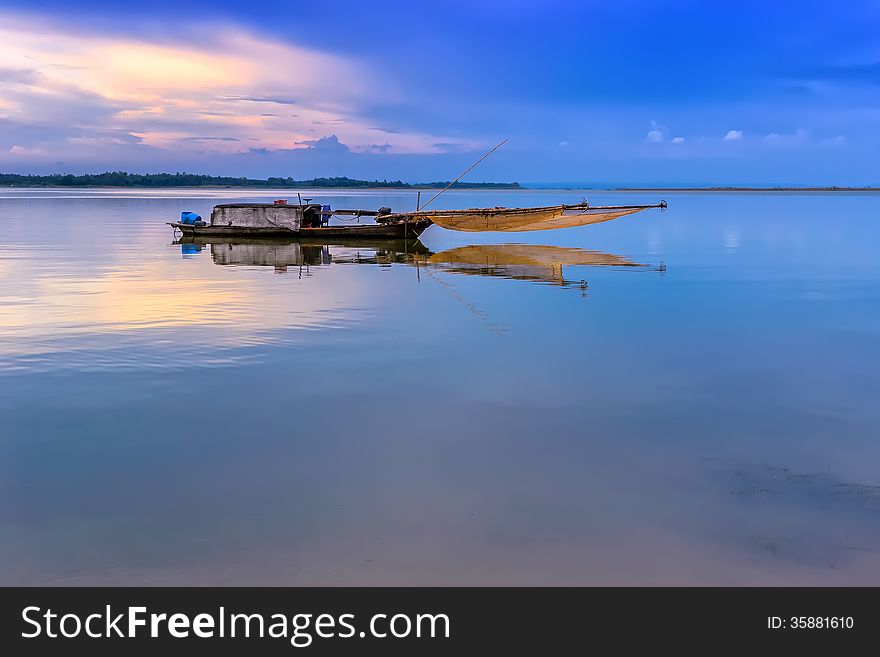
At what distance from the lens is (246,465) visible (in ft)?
25.0

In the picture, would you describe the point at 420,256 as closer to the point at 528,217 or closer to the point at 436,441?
the point at 528,217

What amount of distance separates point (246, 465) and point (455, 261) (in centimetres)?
2587

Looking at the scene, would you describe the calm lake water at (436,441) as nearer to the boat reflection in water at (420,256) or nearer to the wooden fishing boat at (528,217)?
the boat reflection in water at (420,256)

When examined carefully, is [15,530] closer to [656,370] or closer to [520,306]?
[656,370]

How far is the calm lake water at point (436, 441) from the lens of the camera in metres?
5.84

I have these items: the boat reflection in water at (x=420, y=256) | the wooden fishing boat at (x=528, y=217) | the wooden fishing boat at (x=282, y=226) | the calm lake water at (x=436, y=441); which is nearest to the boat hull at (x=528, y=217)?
the wooden fishing boat at (x=528, y=217)

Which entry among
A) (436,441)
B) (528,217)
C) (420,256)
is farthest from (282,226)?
(436,441)

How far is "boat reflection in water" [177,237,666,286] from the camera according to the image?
28.9 meters

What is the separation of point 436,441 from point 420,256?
27555mm

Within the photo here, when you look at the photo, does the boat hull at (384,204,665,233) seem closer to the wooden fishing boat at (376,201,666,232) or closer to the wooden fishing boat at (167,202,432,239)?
the wooden fishing boat at (376,201,666,232)

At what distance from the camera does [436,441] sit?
8.44m

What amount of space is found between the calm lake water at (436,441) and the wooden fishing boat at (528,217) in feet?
51.2
